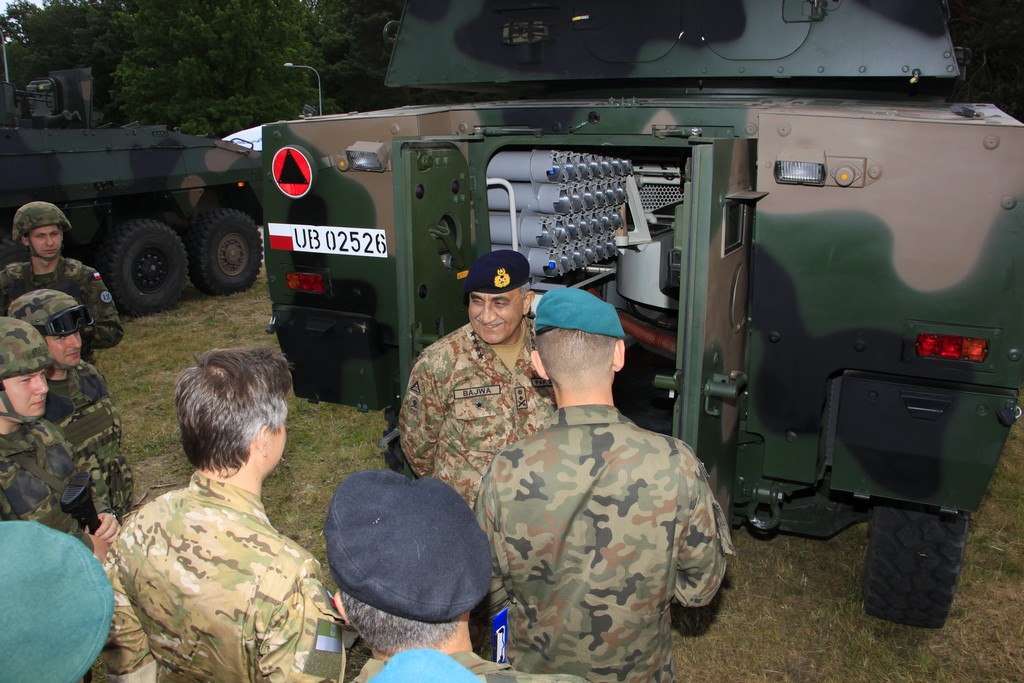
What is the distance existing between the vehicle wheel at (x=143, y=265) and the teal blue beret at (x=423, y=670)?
8.54m

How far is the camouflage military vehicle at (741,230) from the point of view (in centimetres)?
301

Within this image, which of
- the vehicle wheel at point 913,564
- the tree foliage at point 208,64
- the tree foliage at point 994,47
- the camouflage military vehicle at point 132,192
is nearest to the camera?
the vehicle wheel at point 913,564

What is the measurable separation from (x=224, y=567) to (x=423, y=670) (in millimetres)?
806

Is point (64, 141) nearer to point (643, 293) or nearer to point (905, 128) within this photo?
point (643, 293)

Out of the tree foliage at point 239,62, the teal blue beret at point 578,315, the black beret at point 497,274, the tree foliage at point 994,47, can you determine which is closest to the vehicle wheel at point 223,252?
the black beret at point 497,274

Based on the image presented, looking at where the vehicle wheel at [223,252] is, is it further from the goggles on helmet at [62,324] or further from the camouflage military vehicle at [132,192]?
the goggles on helmet at [62,324]

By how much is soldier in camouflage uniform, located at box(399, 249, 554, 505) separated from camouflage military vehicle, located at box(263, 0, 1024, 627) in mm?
344

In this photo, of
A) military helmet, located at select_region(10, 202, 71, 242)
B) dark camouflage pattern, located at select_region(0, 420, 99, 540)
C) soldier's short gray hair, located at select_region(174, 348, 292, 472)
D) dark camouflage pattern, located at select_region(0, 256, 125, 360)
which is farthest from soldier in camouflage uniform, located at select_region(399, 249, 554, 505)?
military helmet, located at select_region(10, 202, 71, 242)

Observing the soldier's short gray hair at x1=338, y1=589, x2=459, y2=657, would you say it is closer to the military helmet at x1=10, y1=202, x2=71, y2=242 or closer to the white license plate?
the white license plate

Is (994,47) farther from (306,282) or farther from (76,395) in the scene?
(76,395)

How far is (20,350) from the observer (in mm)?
2736

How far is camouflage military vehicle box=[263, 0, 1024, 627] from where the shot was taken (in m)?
3.01

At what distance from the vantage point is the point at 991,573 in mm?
4195

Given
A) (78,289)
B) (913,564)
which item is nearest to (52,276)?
(78,289)
